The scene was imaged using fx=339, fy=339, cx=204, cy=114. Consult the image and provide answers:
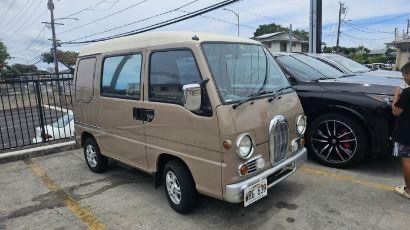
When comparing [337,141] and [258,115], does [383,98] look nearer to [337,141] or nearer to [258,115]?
[337,141]

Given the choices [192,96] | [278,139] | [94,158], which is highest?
[192,96]

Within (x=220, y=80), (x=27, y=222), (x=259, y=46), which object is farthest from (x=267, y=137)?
(x=27, y=222)

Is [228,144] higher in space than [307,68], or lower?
lower

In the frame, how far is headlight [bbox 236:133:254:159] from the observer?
10.4 feet

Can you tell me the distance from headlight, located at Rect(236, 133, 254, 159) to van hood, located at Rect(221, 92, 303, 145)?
0.06 m

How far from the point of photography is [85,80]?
5.16 m

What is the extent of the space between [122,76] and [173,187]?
1.61 m

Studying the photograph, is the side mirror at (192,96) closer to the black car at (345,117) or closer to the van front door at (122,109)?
the van front door at (122,109)

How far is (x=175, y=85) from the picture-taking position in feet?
11.9

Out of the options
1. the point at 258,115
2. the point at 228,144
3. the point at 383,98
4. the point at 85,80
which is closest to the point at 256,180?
the point at 228,144

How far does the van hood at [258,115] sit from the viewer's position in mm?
3205

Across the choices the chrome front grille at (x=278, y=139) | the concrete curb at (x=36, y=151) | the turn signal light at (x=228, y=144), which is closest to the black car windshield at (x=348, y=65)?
the chrome front grille at (x=278, y=139)

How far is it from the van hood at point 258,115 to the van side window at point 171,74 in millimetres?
540

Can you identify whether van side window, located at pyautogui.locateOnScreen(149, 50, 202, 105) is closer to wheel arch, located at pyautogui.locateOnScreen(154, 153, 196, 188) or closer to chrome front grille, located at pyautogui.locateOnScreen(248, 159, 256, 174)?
wheel arch, located at pyautogui.locateOnScreen(154, 153, 196, 188)
